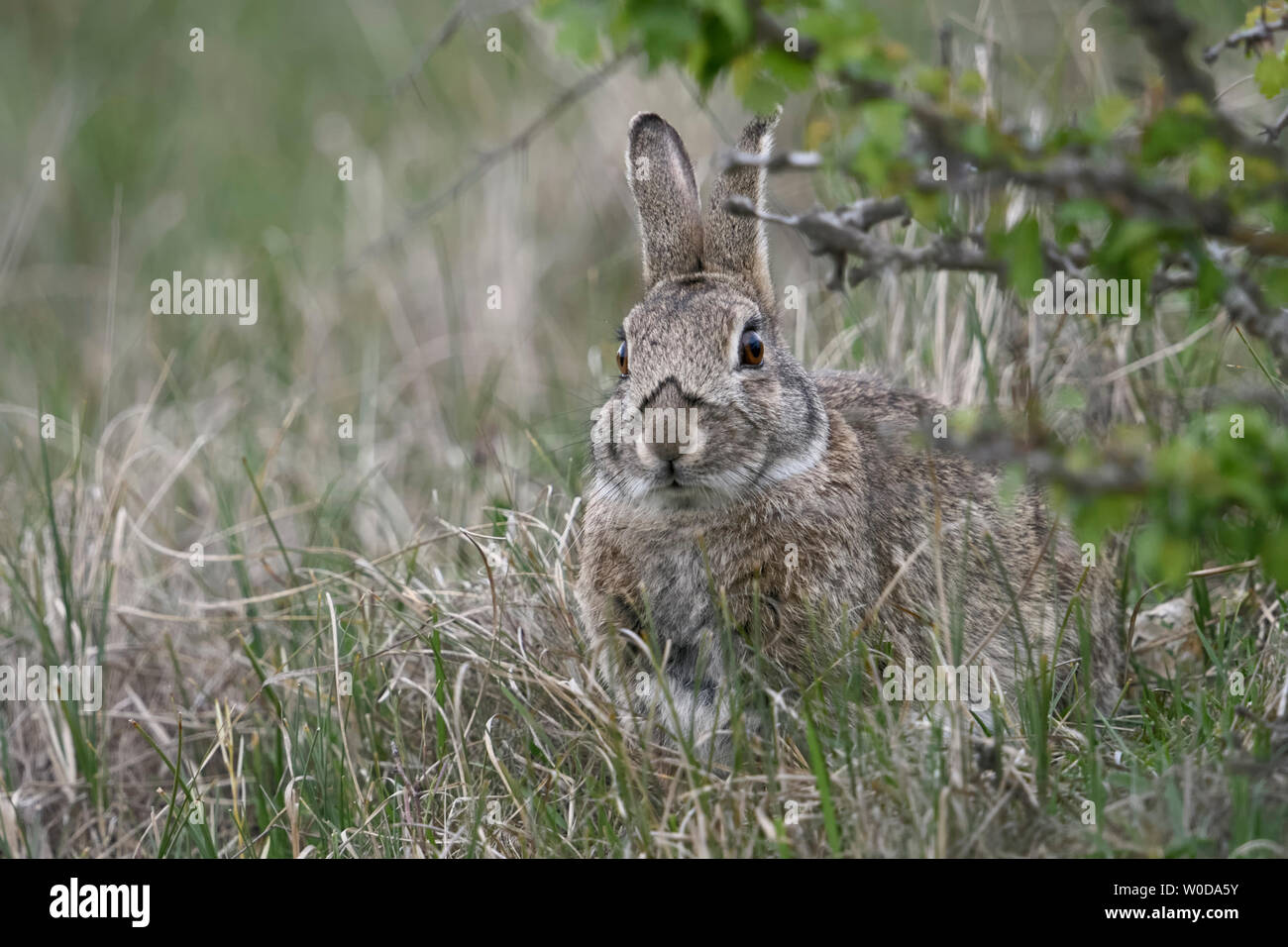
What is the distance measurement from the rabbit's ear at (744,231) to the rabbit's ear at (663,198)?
0.23 feet

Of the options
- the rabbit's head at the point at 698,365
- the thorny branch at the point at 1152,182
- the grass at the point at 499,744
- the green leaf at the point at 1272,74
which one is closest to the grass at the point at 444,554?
the grass at the point at 499,744

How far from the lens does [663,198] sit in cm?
536

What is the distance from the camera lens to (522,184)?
9195mm

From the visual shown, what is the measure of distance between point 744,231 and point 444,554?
193 cm

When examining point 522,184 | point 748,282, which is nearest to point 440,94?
point 522,184

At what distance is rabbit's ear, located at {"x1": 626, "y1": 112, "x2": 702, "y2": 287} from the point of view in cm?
537

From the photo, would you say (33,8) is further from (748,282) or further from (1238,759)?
(1238,759)

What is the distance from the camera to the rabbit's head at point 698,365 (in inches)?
182

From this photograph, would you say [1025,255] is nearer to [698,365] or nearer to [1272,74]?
[1272,74]

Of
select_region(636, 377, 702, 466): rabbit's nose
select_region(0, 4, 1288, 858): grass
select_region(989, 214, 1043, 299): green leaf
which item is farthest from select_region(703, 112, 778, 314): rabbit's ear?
select_region(989, 214, 1043, 299): green leaf

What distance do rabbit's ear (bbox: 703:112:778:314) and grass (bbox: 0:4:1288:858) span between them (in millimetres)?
923

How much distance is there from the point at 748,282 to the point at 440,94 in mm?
Answer: 6047

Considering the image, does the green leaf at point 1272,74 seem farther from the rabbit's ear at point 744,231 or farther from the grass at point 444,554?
the rabbit's ear at point 744,231

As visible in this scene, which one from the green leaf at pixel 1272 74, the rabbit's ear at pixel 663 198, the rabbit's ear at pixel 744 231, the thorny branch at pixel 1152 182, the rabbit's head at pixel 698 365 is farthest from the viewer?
the rabbit's ear at pixel 663 198
